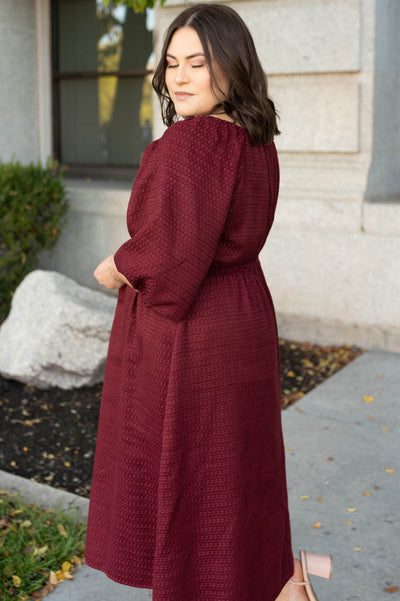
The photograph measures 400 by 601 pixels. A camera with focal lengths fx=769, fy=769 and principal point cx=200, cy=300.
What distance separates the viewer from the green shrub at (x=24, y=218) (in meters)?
5.98

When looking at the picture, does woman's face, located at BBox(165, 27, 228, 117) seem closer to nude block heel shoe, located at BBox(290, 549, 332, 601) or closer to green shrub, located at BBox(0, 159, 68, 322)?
nude block heel shoe, located at BBox(290, 549, 332, 601)

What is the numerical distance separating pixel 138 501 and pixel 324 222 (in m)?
3.69

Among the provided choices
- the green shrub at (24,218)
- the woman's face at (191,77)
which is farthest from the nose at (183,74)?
the green shrub at (24,218)

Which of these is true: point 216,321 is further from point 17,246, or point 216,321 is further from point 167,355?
point 17,246

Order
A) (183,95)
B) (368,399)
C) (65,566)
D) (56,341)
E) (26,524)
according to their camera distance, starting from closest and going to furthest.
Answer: (183,95), (65,566), (26,524), (368,399), (56,341)

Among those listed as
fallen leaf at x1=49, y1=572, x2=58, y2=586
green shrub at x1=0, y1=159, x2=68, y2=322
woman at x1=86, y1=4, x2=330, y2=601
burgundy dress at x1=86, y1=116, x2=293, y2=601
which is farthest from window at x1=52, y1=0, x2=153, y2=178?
burgundy dress at x1=86, y1=116, x2=293, y2=601

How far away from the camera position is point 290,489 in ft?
11.7

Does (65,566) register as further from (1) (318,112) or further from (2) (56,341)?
(1) (318,112)

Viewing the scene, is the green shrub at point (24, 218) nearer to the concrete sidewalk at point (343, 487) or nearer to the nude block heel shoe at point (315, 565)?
the concrete sidewalk at point (343, 487)

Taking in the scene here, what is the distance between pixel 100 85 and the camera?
24.5 ft

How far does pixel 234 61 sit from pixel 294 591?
1.65 metres

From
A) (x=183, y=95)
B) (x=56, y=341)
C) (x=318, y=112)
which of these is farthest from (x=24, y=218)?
(x=183, y=95)

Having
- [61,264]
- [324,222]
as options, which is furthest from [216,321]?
[61,264]

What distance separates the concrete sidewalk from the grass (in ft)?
0.24
